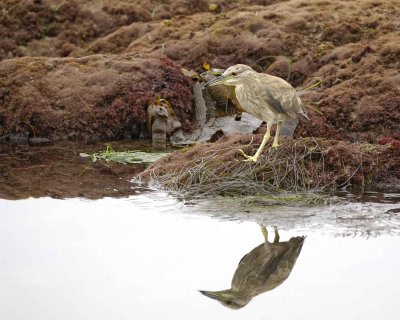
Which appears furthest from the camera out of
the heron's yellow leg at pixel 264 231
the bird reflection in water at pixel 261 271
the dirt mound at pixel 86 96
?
the dirt mound at pixel 86 96

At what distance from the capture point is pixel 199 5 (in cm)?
1633

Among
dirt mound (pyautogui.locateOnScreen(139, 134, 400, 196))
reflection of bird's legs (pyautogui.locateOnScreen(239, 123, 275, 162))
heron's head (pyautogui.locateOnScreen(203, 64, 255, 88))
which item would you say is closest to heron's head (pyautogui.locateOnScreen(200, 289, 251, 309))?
dirt mound (pyautogui.locateOnScreen(139, 134, 400, 196))

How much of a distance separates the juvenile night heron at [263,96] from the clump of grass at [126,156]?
2.06 meters

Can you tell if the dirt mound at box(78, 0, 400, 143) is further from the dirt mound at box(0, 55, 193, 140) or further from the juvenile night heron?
the juvenile night heron

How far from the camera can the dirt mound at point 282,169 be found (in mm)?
8930

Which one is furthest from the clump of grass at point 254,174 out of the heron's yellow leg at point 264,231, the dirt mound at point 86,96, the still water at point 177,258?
the dirt mound at point 86,96

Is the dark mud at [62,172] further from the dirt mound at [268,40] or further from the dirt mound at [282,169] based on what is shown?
the dirt mound at [268,40]

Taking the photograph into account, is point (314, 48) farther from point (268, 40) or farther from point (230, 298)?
point (230, 298)

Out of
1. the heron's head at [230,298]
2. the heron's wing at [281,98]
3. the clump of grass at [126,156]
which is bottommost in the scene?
the clump of grass at [126,156]

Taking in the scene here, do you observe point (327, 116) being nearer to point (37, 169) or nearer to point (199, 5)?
point (37, 169)

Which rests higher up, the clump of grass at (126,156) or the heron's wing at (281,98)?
the heron's wing at (281,98)

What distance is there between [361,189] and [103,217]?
3.04 meters

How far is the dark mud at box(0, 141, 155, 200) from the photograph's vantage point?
9180mm

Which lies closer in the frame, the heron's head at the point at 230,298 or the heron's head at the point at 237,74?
the heron's head at the point at 230,298
